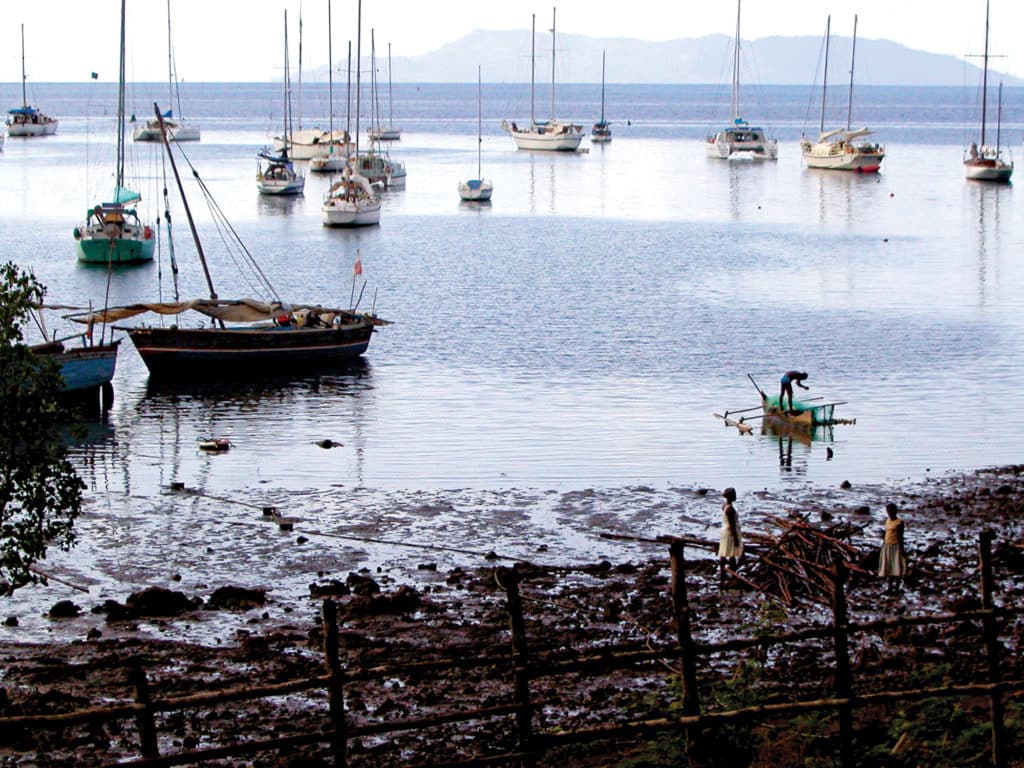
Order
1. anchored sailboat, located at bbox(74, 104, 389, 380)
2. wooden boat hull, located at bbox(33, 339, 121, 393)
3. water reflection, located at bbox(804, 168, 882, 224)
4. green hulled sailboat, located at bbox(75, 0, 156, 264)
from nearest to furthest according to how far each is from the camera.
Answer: wooden boat hull, located at bbox(33, 339, 121, 393), anchored sailboat, located at bbox(74, 104, 389, 380), green hulled sailboat, located at bbox(75, 0, 156, 264), water reflection, located at bbox(804, 168, 882, 224)

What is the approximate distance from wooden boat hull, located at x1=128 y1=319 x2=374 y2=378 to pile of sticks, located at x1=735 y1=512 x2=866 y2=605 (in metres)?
22.5

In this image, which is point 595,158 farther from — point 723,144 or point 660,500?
point 660,500

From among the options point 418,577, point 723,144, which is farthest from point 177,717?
point 723,144

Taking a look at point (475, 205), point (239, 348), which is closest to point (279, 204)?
point (475, 205)

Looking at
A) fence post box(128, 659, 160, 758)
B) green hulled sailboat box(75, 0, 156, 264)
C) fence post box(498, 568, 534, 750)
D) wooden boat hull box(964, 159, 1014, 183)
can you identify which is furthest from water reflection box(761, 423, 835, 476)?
wooden boat hull box(964, 159, 1014, 183)

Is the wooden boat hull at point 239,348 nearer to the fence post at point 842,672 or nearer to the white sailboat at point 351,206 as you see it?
the fence post at point 842,672

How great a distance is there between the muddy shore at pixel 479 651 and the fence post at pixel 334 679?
162 cm

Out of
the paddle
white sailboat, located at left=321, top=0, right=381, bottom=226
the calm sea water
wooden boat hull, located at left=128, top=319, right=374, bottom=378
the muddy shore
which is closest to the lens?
the muddy shore

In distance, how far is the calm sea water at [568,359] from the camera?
30.2m

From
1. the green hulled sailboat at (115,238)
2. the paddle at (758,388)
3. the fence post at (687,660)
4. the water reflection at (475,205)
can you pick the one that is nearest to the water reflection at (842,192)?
the water reflection at (475,205)

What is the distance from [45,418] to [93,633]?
3751 mm

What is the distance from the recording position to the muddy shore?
608 inches

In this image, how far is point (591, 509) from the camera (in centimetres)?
2781

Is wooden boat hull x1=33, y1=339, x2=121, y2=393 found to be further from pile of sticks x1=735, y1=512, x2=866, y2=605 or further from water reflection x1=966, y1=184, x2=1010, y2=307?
water reflection x1=966, y1=184, x2=1010, y2=307
